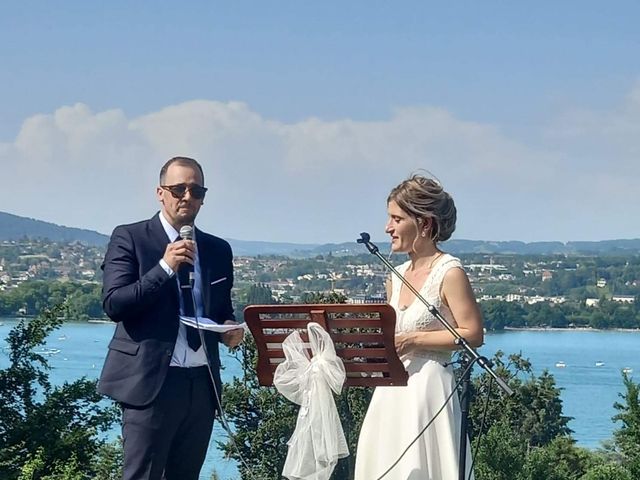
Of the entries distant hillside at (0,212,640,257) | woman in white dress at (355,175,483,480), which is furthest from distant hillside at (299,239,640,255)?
woman in white dress at (355,175,483,480)

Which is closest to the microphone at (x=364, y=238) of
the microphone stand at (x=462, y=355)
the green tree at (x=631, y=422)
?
the microphone stand at (x=462, y=355)

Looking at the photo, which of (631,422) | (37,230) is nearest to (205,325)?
(631,422)

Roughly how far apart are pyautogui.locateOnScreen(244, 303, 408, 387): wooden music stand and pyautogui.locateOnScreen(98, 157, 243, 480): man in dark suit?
14 centimetres

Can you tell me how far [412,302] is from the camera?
421 cm

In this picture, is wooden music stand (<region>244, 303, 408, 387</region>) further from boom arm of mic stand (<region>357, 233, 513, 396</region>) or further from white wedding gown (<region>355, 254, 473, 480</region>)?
white wedding gown (<region>355, 254, 473, 480</region>)

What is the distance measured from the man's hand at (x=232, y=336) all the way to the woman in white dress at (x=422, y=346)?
0.58 m

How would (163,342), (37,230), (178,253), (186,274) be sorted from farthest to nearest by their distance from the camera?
(37,230), (186,274), (163,342), (178,253)

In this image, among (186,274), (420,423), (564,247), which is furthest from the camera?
(564,247)

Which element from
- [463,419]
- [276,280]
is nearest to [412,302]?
[463,419]

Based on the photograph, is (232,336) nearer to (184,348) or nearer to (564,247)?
(184,348)

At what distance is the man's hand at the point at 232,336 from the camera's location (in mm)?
3900

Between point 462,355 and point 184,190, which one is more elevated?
point 184,190

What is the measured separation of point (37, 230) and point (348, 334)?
12690 centimetres

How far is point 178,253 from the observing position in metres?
3.65
